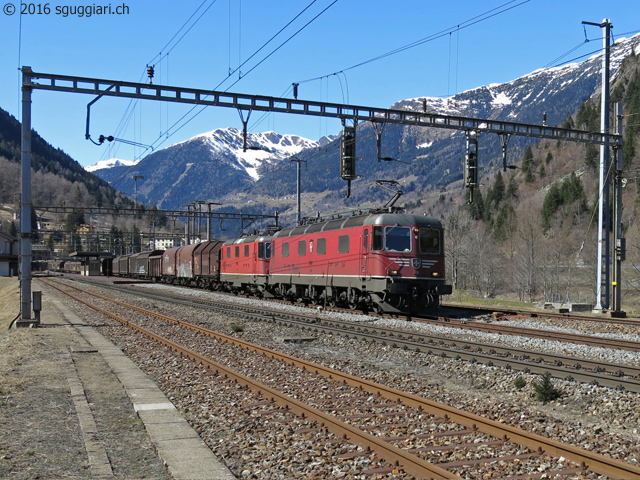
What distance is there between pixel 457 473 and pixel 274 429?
242cm

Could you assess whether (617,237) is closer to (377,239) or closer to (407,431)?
(377,239)

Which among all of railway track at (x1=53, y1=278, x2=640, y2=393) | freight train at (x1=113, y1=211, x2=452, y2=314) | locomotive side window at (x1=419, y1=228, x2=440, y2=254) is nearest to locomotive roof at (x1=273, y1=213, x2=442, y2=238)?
freight train at (x1=113, y1=211, x2=452, y2=314)

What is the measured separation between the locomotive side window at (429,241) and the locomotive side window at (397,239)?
1.76 feet

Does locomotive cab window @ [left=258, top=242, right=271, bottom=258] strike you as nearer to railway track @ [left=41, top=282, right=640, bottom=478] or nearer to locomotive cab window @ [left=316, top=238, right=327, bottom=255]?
locomotive cab window @ [left=316, top=238, right=327, bottom=255]

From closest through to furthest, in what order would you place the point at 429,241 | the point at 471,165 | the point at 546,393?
the point at 546,393, the point at 471,165, the point at 429,241

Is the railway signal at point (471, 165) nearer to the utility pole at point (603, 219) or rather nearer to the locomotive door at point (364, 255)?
the locomotive door at point (364, 255)

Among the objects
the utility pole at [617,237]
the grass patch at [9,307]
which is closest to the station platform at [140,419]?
the grass patch at [9,307]

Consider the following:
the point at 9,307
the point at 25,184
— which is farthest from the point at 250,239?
the point at 25,184

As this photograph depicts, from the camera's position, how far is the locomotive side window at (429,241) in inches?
910

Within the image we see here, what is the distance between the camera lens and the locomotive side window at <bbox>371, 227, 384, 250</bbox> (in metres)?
22.6

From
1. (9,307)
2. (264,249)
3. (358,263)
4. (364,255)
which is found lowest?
(9,307)

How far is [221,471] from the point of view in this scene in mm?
6090

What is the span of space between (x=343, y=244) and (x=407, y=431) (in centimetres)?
1755

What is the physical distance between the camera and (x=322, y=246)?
26609mm
